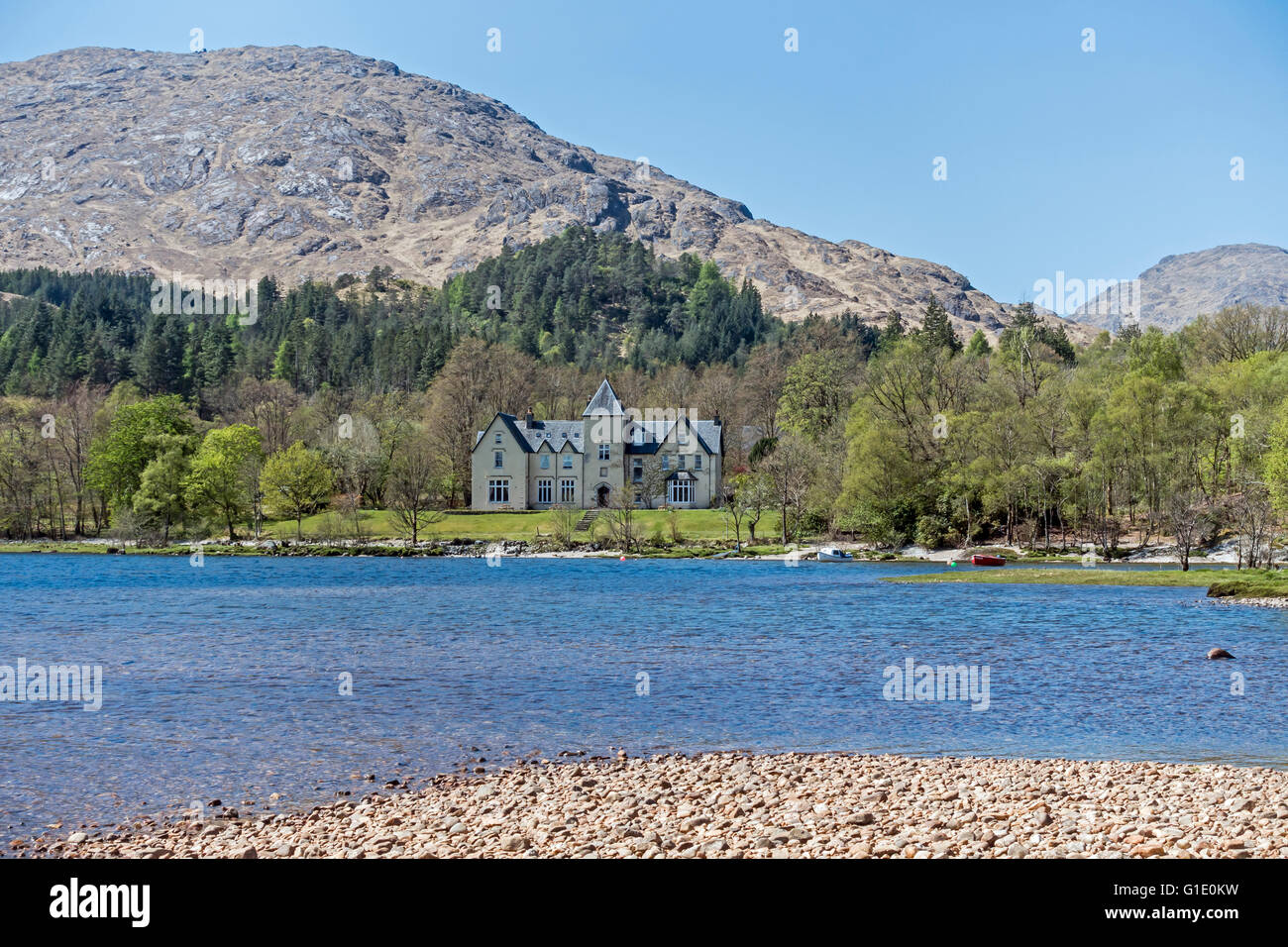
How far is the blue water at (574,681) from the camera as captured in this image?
1733 cm

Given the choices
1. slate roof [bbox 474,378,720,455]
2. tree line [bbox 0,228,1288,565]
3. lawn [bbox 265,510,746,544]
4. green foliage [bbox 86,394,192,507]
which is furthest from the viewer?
slate roof [bbox 474,378,720,455]

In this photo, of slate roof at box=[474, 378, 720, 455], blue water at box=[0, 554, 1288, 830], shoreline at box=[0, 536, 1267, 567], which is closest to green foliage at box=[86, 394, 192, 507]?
shoreline at box=[0, 536, 1267, 567]

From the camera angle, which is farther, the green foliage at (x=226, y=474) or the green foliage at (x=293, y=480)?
the green foliage at (x=293, y=480)

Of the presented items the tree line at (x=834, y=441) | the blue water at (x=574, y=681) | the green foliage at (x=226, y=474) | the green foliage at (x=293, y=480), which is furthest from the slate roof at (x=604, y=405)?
the blue water at (x=574, y=681)

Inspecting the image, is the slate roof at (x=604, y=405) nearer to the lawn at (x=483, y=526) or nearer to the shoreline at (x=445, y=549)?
the lawn at (x=483, y=526)

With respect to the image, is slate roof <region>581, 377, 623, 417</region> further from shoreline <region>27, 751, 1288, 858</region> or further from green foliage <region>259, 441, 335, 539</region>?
shoreline <region>27, 751, 1288, 858</region>

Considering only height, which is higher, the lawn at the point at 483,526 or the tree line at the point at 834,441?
the tree line at the point at 834,441

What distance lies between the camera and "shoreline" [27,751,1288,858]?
35.9ft

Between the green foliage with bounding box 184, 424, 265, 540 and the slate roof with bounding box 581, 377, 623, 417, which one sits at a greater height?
the slate roof with bounding box 581, 377, 623, 417

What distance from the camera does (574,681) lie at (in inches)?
1005

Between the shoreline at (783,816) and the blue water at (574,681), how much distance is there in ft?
5.71

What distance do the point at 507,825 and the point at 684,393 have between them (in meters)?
122

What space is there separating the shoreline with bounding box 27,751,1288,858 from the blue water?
1.74m
